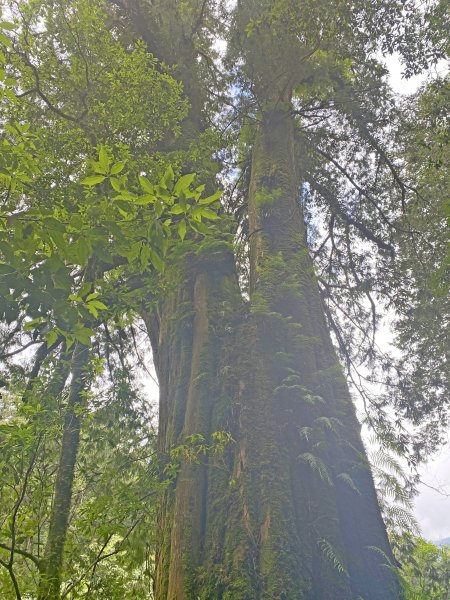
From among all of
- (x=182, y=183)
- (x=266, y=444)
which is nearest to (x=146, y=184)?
(x=182, y=183)

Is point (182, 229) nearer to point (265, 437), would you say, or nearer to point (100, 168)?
point (100, 168)

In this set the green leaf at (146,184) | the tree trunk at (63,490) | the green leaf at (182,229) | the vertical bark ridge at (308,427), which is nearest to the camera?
the green leaf at (146,184)

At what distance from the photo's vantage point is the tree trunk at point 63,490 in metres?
3.16

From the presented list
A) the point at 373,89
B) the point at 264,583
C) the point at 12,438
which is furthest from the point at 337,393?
the point at 373,89

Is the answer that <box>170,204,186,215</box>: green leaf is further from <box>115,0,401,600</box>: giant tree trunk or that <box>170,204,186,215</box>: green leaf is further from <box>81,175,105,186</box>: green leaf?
<box>115,0,401,600</box>: giant tree trunk

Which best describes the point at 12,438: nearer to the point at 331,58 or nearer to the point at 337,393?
the point at 337,393

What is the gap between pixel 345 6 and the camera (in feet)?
17.2

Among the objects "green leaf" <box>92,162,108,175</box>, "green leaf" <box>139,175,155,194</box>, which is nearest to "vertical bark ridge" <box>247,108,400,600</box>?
"green leaf" <box>139,175,155,194</box>

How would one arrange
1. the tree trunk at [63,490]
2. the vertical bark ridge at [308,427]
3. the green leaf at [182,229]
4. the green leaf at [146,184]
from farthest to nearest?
the tree trunk at [63,490] → the vertical bark ridge at [308,427] → the green leaf at [182,229] → the green leaf at [146,184]

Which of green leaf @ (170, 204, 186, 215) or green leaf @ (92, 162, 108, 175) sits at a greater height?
green leaf @ (92, 162, 108, 175)

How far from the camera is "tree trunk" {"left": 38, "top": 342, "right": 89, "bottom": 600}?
10.4ft

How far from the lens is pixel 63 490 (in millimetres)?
3650

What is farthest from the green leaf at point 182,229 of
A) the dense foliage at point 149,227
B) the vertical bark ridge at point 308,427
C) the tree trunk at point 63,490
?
the tree trunk at point 63,490

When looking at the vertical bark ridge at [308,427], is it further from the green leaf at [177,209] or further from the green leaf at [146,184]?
the green leaf at [146,184]
